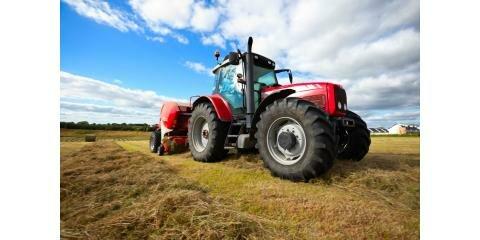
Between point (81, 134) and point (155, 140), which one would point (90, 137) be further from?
point (155, 140)

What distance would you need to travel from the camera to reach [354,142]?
312 centimetres

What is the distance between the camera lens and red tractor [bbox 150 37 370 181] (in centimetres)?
222

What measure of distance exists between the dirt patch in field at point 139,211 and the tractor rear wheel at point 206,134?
137cm

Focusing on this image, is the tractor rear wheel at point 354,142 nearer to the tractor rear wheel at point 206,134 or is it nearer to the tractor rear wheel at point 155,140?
the tractor rear wheel at point 206,134

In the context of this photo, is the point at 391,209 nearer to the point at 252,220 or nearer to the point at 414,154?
the point at 414,154

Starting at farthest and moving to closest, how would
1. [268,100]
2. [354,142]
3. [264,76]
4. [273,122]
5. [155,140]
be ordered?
[155,140], [264,76], [354,142], [268,100], [273,122]

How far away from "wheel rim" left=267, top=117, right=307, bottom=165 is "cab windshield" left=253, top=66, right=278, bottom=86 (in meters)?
1.00

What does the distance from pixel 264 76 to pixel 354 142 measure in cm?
131

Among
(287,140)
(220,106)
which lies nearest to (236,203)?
(287,140)

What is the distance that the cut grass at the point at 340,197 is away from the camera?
4.36 feet

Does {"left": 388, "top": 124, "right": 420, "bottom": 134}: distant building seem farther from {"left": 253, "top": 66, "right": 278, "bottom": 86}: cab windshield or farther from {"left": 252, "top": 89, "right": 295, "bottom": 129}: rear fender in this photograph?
{"left": 253, "top": 66, "right": 278, "bottom": 86}: cab windshield

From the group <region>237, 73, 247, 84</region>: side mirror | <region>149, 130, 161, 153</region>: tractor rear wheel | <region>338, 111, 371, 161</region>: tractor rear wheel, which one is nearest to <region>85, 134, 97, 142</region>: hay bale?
<region>237, 73, 247, 84</region>: side mirror
